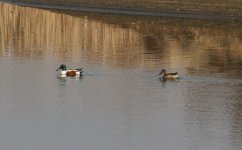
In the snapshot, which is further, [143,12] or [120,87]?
[143,12]

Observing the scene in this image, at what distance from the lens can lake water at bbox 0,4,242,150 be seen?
23.6m

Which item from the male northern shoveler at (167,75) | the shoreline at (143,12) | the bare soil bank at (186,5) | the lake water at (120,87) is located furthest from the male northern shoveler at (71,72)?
the bare soil bank at (186,5)

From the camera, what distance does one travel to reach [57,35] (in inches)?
1729

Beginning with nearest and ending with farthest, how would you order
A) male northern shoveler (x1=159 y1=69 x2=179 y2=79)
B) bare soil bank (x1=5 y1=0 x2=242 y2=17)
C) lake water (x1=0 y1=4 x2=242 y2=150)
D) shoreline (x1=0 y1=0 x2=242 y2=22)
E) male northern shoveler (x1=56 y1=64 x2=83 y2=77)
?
lake water (x1=0 y1=4 x2=242 y2=150) < male northern shoveler (x1=159 y1=69 x2=179 y2=79) < male northern shoveler (x1=56 y1=64 x2=83 y2=77) < shoreline (x1=0 y1=0 x2=242 y2=22) < bare soil bank (x1=5 y1=0 x2=242 y2=17)

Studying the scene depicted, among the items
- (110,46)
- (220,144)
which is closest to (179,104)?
(220,144)

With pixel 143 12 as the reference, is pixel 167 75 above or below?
below

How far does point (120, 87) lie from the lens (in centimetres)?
3009

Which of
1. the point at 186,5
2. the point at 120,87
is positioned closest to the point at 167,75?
the point at 120,87

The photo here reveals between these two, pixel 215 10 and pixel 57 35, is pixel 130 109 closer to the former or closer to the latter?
pixel 57 35

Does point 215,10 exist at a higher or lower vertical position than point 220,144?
higher

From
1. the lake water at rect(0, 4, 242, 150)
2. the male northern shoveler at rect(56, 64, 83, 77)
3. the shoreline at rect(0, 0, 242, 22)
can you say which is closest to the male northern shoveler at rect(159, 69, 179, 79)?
the lake water at rect(0, 4, 242, 150)

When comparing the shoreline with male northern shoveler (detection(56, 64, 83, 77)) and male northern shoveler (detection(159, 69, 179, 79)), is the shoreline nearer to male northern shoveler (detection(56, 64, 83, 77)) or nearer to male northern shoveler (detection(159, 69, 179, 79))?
male northern shoveler (detection(159, 69, 179, 79))

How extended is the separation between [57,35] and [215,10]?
33.9ft

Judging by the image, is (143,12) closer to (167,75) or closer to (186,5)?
(186,5)
